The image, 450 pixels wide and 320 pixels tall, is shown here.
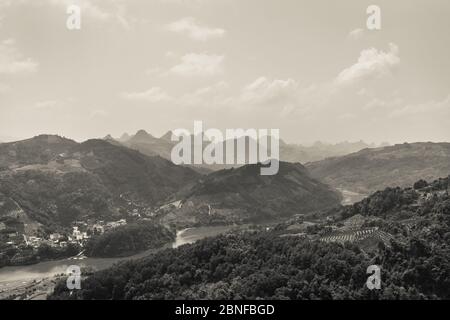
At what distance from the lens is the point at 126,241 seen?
148500mm

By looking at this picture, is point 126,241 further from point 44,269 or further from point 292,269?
point 292,269

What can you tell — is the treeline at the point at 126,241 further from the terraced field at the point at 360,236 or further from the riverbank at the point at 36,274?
the terraced field at the point at 360,236

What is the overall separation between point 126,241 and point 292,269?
82848mm

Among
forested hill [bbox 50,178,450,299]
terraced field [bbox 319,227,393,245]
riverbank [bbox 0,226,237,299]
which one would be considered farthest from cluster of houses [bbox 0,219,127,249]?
terraced field [bbox 319,227,393,245]

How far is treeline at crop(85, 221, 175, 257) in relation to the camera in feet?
470

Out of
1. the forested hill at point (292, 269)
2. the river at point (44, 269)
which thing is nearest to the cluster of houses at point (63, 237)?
the river at point (44, 269)

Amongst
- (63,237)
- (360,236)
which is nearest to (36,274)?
(63,237)

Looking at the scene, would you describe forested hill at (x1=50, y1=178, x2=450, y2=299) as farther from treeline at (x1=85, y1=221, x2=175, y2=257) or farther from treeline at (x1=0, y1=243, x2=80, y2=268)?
treeline at (x1=85, y1=221, x2=175, y2=257)

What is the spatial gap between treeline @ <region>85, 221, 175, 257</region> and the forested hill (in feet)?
169

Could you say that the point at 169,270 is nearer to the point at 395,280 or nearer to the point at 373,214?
the point at 395,280

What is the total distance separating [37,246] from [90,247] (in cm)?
1492

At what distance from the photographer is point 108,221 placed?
625 feet
